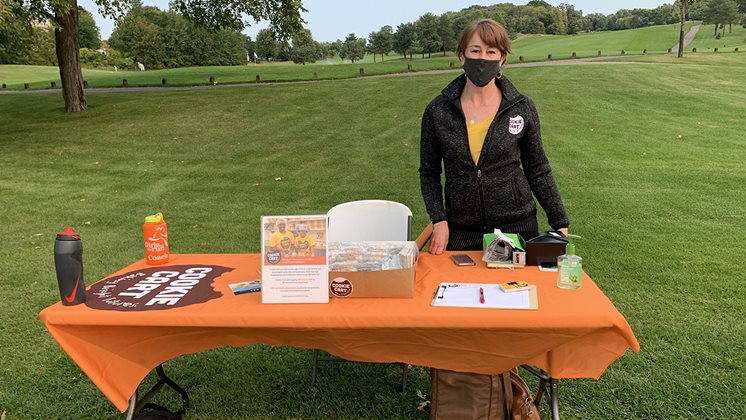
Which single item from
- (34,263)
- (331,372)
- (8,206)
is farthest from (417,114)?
(331,372)

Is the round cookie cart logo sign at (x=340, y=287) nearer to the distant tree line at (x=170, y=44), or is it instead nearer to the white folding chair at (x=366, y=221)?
the white folding chair at (x=366, y=221)

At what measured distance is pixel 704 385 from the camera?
109 inches

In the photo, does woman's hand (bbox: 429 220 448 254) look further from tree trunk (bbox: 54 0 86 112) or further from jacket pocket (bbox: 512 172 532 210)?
tree trunk (bbox: 54 0 86 112)

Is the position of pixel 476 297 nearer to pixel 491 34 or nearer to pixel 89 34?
pixel 491 34

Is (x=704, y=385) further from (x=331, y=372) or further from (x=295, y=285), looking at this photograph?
(x=295, y=285)

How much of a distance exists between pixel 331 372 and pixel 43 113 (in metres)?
15.7

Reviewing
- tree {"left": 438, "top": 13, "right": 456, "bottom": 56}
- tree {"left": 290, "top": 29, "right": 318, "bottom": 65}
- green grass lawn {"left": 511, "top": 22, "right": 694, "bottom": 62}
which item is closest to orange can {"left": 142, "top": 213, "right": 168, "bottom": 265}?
green grass lawn {"left": 511, "top": 22, "right": 694, "bottom": 62}

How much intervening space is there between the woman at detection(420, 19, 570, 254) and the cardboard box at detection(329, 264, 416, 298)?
0.61 metres

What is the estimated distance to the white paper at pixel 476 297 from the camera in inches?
72.1

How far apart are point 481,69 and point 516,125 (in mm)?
299

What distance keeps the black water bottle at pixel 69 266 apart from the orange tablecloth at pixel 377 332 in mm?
54

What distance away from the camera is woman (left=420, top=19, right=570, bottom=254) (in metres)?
2.32

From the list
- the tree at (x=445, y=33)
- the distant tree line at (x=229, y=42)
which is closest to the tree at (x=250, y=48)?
the distant tree line at (x=229, y=42)

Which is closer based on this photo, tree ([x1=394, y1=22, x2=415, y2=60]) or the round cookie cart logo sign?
the round cookie cart logo sign
